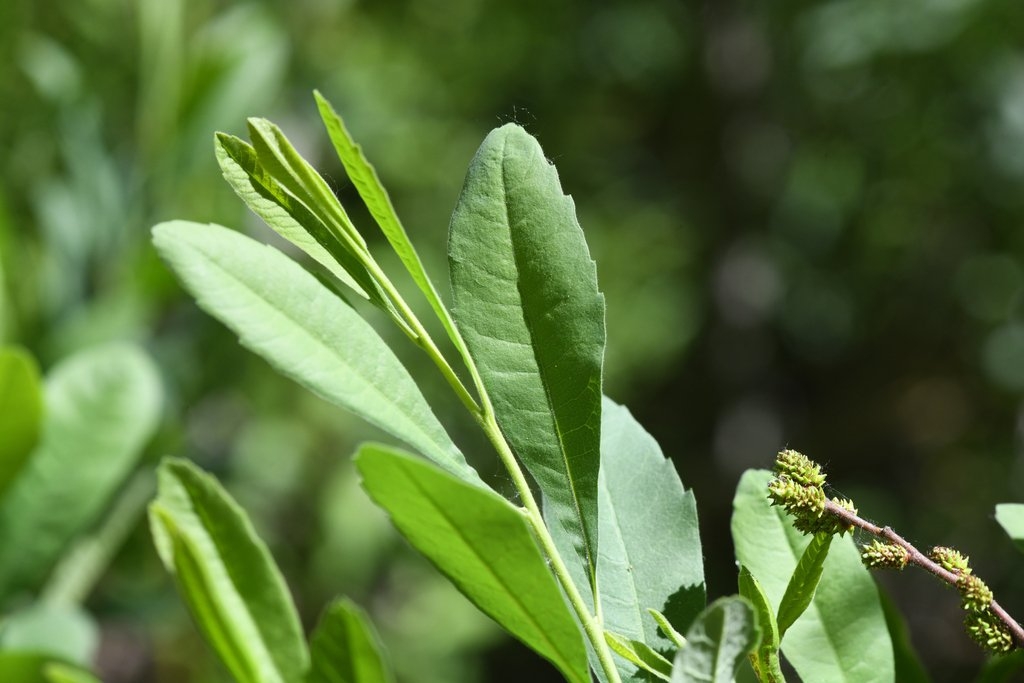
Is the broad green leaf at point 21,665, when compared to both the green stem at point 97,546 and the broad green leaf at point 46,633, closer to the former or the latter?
the broad green leaf at point 46,633

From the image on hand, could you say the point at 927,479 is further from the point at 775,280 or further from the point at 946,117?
the point at 946,117

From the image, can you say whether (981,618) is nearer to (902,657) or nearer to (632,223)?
(902,657)

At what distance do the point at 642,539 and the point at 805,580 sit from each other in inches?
3.2

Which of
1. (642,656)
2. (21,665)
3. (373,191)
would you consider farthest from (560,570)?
(21,665)

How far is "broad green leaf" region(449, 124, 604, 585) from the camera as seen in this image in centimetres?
39

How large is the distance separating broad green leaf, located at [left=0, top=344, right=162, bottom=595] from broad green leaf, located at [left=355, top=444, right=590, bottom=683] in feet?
1.58

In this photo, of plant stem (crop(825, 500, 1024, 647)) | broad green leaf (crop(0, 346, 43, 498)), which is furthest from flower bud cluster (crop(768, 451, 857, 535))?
broad green leaf (crop(0, 346, 43, 498))

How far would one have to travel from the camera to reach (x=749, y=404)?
3.89 metres

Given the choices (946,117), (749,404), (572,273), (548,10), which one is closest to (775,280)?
(749,404)

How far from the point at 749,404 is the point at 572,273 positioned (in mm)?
3612

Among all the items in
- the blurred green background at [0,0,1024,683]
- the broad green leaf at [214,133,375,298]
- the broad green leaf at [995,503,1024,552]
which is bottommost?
the broad green leaf at [214,133,375,298]

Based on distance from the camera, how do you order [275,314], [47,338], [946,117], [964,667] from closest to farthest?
[275,314] < [47,338] < [964,667] < [946,117]

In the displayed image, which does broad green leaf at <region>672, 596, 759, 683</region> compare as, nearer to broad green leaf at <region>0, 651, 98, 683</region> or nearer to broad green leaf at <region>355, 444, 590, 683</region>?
broad green leaf at <region>355, 444, 590, 683</region>

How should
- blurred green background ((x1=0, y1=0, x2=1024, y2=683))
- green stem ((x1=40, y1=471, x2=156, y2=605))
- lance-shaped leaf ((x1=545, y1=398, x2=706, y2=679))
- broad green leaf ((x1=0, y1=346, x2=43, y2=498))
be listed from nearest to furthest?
lance-shaped leaf ((x1=545, y1=398, x2=706, y2=679))
broad green leaf ((x1=0, y1=346, x2=43, y2=498))
green stem ((x1=40, y1=471, x2=156, y2=605))
blurred green background ((x1=0, y1=0, x2=1024, y2=683))
